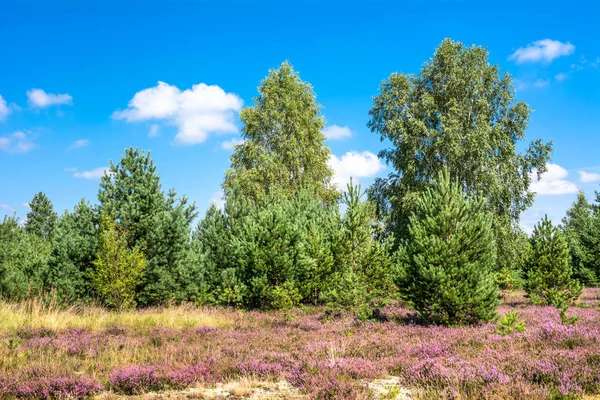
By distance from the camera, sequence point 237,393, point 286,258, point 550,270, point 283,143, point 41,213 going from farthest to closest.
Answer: point 41,213, point 283,143, point 550,270, point 286,258, point 237,393

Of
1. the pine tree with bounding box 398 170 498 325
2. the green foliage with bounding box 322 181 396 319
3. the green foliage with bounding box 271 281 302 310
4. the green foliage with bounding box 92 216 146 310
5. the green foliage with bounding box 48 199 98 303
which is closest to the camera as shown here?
the pine tree with bounding box 398 170 498 325

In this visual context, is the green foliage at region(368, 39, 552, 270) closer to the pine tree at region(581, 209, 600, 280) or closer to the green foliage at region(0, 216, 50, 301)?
the pine tree at region(581, 209, 600, 280)

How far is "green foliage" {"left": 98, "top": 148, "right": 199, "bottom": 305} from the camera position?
1927 cm

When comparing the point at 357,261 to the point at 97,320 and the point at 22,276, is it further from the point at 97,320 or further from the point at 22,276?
the point at 22,276

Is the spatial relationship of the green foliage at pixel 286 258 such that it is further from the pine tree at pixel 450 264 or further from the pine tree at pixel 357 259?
the pine tree at pixel 450 264

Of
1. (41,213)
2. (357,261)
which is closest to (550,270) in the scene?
(357,261)

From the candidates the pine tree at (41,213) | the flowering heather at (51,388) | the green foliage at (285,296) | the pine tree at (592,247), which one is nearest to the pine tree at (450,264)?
the green foliage at (285,296)

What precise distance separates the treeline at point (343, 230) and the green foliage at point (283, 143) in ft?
0.49

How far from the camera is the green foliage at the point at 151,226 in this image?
19.3 meters

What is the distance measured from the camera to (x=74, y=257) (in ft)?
61.7

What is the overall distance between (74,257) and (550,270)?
20196mm

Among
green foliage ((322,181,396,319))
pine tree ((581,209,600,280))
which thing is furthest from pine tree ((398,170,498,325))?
pine tree ((581,209,600,280))

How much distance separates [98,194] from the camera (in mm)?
19531

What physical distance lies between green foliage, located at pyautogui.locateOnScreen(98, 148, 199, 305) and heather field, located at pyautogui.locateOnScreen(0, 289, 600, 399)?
184 inches
